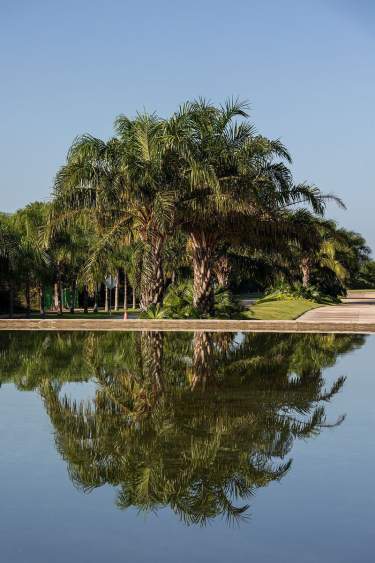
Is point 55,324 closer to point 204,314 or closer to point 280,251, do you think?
point 204,314

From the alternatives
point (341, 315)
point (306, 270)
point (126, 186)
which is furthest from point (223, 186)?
point (306, 270)

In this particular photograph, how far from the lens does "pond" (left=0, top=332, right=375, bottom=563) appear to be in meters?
5.23

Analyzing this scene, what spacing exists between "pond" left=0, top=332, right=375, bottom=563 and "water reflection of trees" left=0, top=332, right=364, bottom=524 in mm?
25

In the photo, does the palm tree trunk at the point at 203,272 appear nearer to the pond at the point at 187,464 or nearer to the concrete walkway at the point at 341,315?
the concrete walkway at the point at 341,315

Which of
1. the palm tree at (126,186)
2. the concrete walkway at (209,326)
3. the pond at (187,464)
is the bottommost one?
the pond at (187,464)

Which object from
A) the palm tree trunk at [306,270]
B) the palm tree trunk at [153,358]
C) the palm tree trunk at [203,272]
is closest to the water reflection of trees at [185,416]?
the palm tree trunk at [153,358]

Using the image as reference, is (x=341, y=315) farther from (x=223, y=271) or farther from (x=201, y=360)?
(x=201, y=360)

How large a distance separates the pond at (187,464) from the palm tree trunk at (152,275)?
41.3 ft

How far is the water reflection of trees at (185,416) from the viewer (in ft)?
21.6

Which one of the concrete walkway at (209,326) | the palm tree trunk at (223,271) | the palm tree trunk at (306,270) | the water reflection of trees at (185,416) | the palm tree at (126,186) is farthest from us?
the palm tree trunk at (306,270)

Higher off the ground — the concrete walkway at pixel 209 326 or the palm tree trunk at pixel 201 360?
the concrete walkway at pixel 209 326

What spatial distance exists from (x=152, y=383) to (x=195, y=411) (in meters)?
2.53

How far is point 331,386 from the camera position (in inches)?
485

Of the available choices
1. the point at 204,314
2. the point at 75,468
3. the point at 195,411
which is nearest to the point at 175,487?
the point at 75,468
